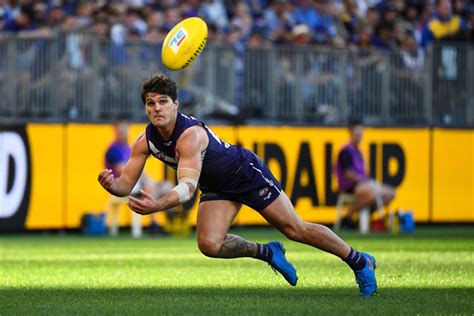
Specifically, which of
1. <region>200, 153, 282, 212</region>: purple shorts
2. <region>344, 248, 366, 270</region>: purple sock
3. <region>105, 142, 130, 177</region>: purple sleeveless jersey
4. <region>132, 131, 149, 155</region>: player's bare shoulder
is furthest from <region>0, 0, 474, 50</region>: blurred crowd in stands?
<region>344, 248, 366, 270</region>: purple sock

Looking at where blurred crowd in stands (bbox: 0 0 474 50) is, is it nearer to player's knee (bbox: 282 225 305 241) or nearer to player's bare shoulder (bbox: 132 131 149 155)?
player's bare shoulder (bbox: 132 131 149 155)

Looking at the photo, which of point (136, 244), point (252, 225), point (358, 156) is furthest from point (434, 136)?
point (136, 244)

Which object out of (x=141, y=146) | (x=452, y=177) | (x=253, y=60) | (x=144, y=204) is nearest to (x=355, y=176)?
(x=452, y=177)

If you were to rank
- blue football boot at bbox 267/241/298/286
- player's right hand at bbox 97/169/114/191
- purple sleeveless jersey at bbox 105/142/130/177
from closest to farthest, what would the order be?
player's right hand at bbox 97/169/114/191, blue football boot at bbox 267/241/298/286, purple sleeveless jersey at bbox 105/142/130/177

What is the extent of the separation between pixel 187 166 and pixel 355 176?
1260 cm

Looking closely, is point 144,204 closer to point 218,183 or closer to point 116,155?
point 218,183

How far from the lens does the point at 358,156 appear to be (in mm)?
22719

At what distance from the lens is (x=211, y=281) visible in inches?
501

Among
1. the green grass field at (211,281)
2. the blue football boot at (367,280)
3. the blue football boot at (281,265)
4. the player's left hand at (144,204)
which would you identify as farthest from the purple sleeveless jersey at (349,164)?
the player's left hand at (144,204)

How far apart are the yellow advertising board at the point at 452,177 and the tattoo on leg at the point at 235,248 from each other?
529 inches

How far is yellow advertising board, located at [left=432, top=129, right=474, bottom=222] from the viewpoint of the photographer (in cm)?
2431

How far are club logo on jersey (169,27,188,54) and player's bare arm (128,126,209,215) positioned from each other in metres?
1.02

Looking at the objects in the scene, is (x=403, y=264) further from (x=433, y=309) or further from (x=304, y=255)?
(x=433, y=309)

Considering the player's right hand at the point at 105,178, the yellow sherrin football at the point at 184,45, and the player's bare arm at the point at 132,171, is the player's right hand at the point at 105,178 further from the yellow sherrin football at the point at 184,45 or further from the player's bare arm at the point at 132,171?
the yellow sherrin football at the point at 184,45
